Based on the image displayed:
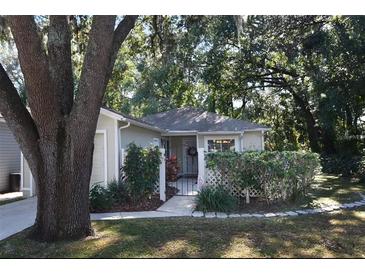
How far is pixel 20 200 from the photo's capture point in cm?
1108

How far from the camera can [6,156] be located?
14297 millimetres

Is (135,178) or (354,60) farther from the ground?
(354,60)

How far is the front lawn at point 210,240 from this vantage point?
537 centimetres

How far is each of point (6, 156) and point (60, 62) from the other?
32.2ft

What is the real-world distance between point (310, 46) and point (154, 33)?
1043 centimetres

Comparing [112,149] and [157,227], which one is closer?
[157,227]

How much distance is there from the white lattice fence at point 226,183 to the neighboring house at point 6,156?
30.0ft

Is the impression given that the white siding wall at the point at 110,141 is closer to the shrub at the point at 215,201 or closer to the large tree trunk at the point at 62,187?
the shrub at the point at 215,201

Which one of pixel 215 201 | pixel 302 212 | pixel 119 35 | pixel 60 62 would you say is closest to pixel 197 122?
pixel 215 201

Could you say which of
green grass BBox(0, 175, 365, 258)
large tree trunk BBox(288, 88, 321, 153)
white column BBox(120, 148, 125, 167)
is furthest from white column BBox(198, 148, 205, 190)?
large tree trunk BBox(288, 88, 321, 153)

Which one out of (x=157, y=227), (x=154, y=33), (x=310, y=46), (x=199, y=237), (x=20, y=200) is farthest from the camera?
(x=310, y=46)

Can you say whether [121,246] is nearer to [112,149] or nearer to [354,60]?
[112,149]

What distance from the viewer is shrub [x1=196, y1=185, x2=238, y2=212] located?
348 inches
